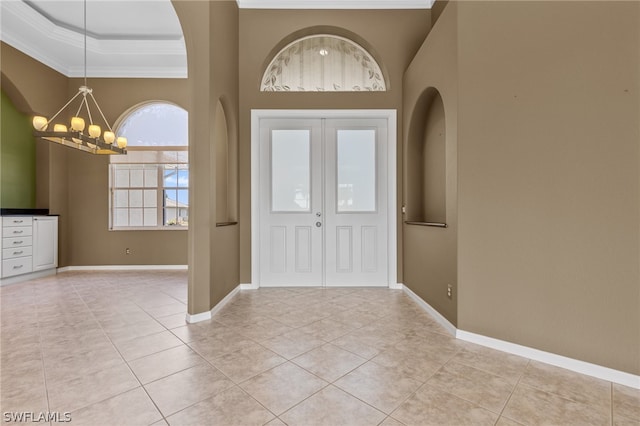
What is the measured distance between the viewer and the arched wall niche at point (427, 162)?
3.21 meters

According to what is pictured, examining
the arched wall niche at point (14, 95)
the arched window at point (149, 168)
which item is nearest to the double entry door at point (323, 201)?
the arched window at point (149, 168)

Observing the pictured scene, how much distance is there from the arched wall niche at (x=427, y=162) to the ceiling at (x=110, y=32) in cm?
172

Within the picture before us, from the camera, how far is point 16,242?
4414 millimetres

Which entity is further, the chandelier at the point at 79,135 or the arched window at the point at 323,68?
the arched window at the point at 323,68

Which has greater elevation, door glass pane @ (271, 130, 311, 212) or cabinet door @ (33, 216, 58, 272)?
door glass pane @ (271, 130, 311, 212)

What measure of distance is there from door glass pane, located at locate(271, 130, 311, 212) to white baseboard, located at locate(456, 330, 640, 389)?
2524 mm

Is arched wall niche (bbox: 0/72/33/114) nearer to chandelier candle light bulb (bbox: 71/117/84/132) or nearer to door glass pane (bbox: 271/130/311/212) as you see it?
chandelier candle light bulb (bbox: 71/117/84/132)

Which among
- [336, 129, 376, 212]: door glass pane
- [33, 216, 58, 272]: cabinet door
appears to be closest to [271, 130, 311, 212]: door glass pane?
[336, 129, 376, 212]: door glass pane

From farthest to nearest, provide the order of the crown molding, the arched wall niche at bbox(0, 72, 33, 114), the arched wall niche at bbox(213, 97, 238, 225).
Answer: the arched wall niche at bbox(0, 72, 33, 114)
the crown molding
the arched wall niche at bbox(213, 97, 238, 225)

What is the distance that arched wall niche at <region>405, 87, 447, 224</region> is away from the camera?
3211 millimetres

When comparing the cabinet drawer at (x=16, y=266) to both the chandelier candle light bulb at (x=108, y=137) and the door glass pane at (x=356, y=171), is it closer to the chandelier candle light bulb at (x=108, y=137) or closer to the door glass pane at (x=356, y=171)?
the chandelier candle light bulb at (x=108, y=137)

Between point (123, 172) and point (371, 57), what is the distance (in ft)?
17.0

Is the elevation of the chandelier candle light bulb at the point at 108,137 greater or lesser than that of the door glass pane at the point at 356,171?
greater

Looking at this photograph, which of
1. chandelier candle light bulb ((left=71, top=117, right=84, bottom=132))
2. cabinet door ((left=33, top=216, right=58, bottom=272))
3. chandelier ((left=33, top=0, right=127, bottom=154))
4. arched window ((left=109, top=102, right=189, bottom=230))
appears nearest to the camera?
chandelier ((left=33, top=0, right=127, bottom=154))
